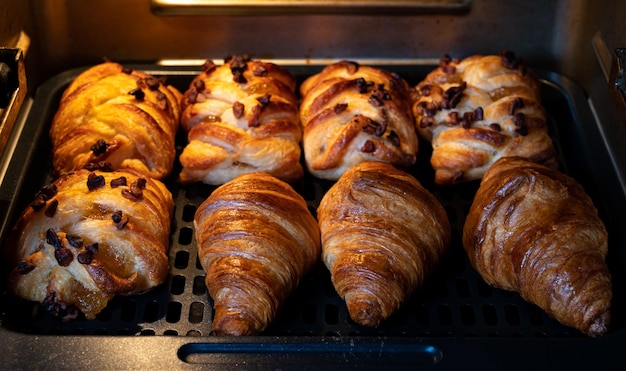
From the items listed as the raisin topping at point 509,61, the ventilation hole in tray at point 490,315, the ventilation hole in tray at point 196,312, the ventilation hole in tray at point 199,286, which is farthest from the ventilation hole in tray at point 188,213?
the raisin topping at point 509,61

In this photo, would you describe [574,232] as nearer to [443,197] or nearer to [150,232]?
[443,197]

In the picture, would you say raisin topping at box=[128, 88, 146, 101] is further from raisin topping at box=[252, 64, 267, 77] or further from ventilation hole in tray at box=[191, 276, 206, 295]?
ventilation hole in tray at box=[191, 276, 206, 295]

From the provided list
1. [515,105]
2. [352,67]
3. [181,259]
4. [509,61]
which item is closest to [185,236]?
[181,259]

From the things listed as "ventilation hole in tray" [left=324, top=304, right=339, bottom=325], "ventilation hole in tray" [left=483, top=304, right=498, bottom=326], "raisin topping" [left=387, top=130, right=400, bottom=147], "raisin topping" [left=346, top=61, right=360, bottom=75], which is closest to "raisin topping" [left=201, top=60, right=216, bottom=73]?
"raisin topping" [left=346, top=61, right=360, bottom=75]

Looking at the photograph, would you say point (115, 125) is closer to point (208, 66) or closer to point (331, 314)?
point (208, 66)

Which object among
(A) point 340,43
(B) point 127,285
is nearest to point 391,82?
(A) point 340,43

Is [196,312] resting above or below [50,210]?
below
